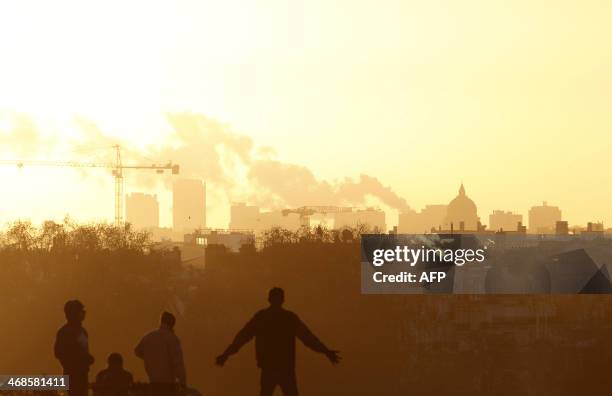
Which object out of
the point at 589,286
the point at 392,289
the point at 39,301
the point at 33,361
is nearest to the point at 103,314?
the point at 39,301

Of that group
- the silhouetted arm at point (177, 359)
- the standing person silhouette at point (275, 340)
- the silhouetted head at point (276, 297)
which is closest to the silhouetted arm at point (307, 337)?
the standing person silhouette at point (275, 340)

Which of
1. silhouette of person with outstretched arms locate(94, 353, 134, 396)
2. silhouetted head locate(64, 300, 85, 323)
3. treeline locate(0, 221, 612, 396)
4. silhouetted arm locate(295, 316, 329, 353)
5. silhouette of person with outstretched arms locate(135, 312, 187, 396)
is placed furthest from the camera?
treeline locate(0, 221, 612, 396)

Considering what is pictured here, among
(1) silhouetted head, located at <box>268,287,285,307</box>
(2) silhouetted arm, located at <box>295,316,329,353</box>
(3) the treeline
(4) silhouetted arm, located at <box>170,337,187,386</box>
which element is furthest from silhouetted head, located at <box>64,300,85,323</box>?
(3) the treeline

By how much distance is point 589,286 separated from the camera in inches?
5679

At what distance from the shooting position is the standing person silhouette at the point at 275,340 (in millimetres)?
16016

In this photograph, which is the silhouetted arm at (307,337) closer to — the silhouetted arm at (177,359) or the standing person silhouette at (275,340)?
the standing person silhouette at (275,340)

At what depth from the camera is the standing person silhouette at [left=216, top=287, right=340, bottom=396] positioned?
16.0 metres

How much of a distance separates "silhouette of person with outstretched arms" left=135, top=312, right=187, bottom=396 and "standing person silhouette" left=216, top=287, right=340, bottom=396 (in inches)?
31.7

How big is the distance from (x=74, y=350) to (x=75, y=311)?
17.5 inches

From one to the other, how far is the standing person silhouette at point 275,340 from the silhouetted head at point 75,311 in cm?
199

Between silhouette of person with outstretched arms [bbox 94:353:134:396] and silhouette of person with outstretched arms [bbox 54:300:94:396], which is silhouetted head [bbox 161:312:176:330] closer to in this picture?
silhouette of person with outstretched arms [bbox 94:353:134:396]

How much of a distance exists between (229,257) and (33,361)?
6120 centimetres

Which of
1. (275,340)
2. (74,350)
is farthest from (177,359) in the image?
(74,350)

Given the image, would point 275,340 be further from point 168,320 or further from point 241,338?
point 168,320
